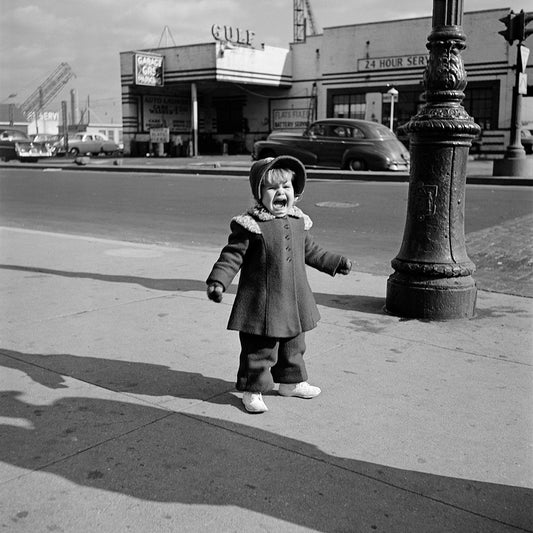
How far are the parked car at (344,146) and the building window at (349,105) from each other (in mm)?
17796

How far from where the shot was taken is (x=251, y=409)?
356cm

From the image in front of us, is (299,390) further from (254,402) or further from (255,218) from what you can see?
(255,218)

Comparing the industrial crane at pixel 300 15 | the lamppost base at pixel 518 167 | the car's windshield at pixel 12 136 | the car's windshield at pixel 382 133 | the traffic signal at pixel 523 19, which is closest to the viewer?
the traffic signal at pixel 523 19

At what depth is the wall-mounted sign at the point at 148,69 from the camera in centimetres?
4116

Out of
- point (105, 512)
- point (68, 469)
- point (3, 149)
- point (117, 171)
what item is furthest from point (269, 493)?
point (3, 149)

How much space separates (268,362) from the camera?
366 centimetres

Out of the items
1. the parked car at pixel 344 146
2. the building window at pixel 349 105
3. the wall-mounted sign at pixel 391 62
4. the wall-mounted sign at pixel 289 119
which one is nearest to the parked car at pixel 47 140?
the wall-mounted sign at pixel 289 119

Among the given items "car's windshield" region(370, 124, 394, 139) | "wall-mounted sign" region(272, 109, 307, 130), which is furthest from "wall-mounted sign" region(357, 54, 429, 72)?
"car's windshield" region(370, 124, 394, 139)

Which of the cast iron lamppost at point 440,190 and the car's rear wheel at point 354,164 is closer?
the cast iron lamppost at point 440,190

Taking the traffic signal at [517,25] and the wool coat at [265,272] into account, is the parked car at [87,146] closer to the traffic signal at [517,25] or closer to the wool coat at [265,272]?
the traffic signal at [517,25]

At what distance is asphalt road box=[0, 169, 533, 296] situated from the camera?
8391 mm

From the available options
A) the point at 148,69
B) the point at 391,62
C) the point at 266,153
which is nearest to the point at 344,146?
the point at 266,153

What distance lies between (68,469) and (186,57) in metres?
40.4

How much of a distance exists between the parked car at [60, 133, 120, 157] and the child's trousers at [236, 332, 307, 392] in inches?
1659
